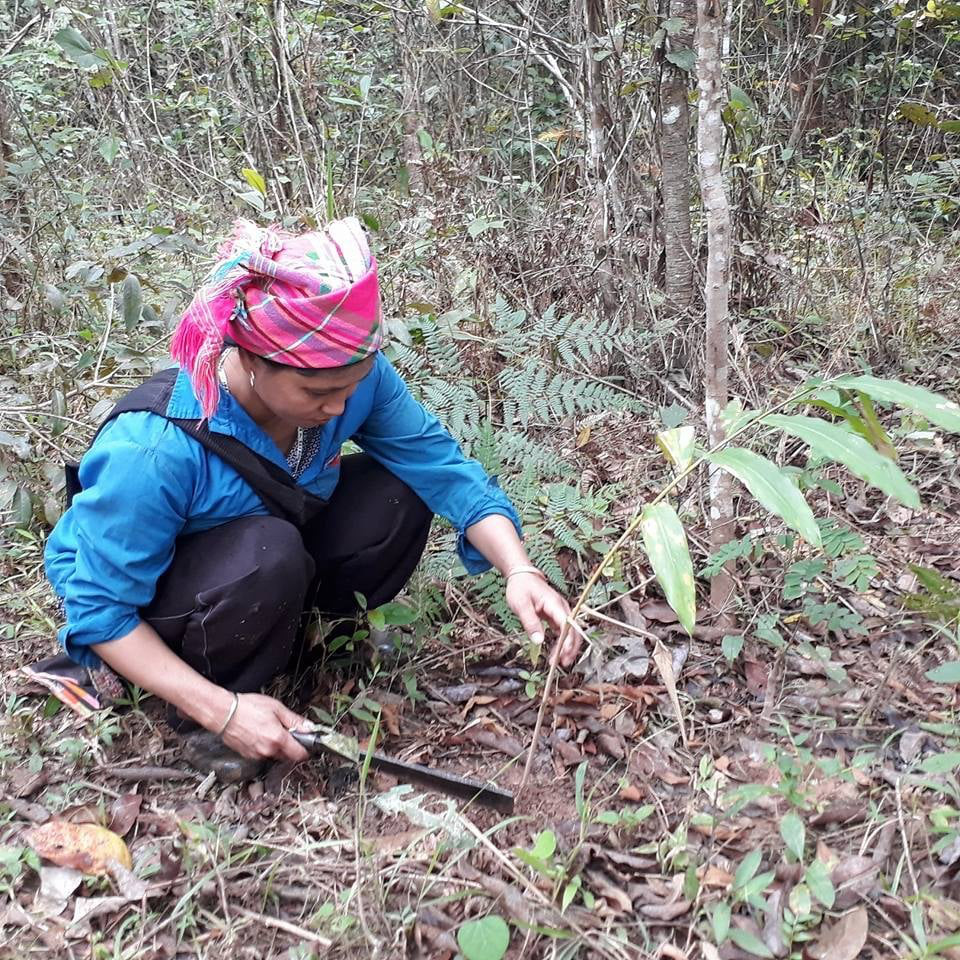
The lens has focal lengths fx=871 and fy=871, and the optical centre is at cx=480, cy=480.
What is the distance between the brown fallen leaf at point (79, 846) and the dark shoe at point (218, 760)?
25 centimetres

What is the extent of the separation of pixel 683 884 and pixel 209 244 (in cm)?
313

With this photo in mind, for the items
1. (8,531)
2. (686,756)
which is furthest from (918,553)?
(8,531)

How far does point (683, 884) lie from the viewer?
5.14 ft

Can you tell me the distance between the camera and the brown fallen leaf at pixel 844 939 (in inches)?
56.2

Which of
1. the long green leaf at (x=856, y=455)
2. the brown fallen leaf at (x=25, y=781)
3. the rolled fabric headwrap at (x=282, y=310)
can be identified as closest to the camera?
the long green leaf at (x=856, y=455)

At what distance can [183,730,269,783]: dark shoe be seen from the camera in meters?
1.93

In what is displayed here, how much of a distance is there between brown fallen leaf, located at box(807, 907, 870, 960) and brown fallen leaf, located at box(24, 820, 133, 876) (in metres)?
1.27

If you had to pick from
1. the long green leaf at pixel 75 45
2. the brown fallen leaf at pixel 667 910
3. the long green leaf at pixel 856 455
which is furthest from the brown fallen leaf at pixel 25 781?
the long green leaf at pixel 75 45

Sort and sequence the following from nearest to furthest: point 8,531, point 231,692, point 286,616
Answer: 1. point 231,692
2. point 286,616
3. point 8,531

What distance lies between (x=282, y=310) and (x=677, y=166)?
6.89ft

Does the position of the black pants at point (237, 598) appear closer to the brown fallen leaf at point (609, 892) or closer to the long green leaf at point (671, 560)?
the brown fallen leaf at point (609, 892)

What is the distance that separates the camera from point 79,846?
1.70 metres

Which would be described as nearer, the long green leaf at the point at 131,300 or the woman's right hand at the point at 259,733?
the woman's right hand at the point at 259,733

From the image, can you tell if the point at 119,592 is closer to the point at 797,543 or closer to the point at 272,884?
the point at 272,884
